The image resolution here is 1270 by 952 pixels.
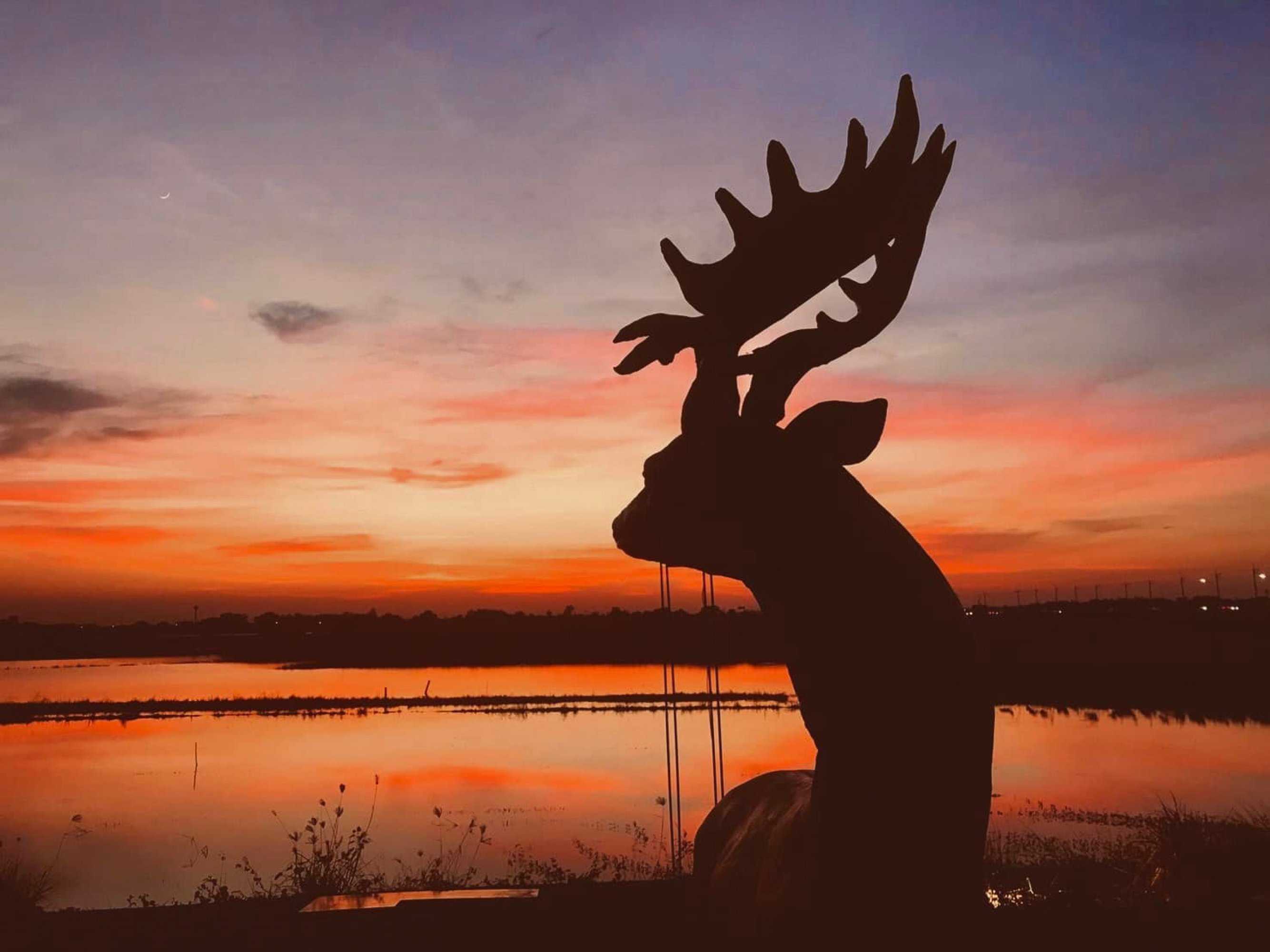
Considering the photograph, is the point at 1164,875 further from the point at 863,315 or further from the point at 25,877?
the point at 25,877

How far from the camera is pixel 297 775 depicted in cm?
2434

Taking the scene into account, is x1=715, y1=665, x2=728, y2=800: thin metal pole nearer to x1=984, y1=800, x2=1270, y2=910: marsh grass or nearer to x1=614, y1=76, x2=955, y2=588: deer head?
x1=614, y1=76, x2=955, y2=588: deer head

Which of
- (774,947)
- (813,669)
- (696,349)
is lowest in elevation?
(774,947)

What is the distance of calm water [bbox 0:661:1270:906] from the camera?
17.3 meters

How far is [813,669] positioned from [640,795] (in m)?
18.9

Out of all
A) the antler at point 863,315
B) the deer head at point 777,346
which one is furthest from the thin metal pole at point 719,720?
the antler at point 863,315

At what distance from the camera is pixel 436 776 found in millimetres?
23859

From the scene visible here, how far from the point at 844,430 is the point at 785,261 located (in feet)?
2.17

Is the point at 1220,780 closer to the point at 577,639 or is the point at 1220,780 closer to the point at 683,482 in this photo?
the point at 683,482

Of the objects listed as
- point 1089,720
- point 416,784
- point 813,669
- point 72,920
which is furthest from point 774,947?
point 1089,720

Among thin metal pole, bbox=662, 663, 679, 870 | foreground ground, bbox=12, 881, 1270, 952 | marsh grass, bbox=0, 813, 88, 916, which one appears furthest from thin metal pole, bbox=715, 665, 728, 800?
marsh grass, bbox=0, 813, 88, 916

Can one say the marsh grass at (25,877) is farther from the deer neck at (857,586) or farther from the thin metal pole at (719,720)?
the deer neck at (857,586)

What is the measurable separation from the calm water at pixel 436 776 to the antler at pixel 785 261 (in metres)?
12.5

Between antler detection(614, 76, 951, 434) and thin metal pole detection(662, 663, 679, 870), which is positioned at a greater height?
antler detection(614, 76, 951, 434)
